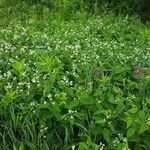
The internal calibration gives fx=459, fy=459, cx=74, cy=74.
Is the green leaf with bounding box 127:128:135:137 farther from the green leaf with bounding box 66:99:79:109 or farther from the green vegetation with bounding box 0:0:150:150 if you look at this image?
the green leaf with bounding box 66:99:79:109

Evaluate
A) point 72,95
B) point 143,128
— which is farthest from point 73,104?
point 143,128

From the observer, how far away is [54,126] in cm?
462

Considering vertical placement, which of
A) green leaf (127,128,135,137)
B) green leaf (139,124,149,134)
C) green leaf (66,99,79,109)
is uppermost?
green leaf (66,99,79,109)

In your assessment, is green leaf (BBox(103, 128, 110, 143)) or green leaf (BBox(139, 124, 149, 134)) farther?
green leaf (BBox(103, 128, 110, 143))

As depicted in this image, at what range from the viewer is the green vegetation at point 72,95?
14.5 ft

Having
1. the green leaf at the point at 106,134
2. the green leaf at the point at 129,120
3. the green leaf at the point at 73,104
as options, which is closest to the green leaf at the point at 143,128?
the green leaf at the point at 129,120

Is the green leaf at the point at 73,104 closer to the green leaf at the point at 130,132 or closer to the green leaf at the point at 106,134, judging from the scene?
the green leaf at the point at 106,134

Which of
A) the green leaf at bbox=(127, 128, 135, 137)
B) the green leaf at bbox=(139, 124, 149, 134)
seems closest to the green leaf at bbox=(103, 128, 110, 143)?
the green leaf at bbox=(127, 128, 135, 137)

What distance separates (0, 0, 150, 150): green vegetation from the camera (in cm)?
442

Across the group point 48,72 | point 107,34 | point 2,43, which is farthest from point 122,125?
point 107,34

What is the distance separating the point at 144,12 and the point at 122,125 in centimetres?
636

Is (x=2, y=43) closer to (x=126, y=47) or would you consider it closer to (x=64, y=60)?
(x=64, y=60)

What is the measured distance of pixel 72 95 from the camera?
4734 millimetres

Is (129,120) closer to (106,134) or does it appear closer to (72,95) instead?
(106,134)
